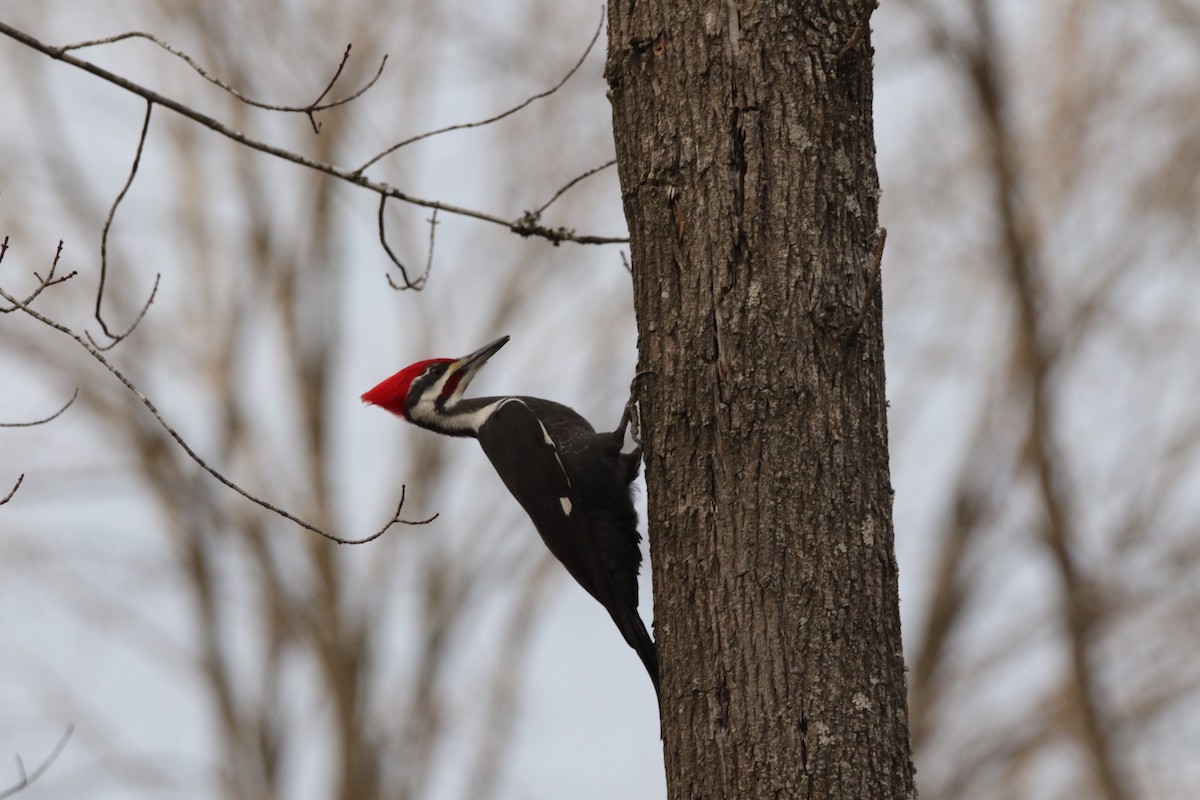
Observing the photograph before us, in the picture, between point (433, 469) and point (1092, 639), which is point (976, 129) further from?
point (433, 469)

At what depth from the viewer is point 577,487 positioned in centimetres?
432

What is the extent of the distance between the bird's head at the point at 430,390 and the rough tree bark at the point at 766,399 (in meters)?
2.11

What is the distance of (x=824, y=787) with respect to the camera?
252 centimetres

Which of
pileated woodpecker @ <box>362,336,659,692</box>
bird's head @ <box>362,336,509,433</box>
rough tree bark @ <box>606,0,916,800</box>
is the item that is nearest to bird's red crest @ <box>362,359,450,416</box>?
bird's head @ <box>362,336,509,433</box>

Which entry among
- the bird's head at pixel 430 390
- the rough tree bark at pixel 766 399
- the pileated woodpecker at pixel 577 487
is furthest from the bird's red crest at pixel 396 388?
the rough tree bark at pixel 766 399

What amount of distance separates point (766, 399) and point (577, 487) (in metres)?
1.70

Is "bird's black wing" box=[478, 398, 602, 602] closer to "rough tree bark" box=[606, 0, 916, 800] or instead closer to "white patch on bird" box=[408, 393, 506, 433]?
"white patch on bird" box=[408, 393, 506, 433]

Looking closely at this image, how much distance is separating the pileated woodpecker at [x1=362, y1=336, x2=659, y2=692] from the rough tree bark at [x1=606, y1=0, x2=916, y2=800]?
114 centimetres

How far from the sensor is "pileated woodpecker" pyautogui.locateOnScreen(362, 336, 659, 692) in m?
4.18

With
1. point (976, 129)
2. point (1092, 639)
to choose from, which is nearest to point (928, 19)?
point (976, 129)

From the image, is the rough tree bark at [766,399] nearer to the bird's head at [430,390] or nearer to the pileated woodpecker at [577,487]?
the pileated woodpecker at [577,487]

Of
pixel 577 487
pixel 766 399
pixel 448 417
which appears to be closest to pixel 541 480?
pixel 577 487

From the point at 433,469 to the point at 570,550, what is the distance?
291 inches

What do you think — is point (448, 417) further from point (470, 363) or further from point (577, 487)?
point (577, 487)
